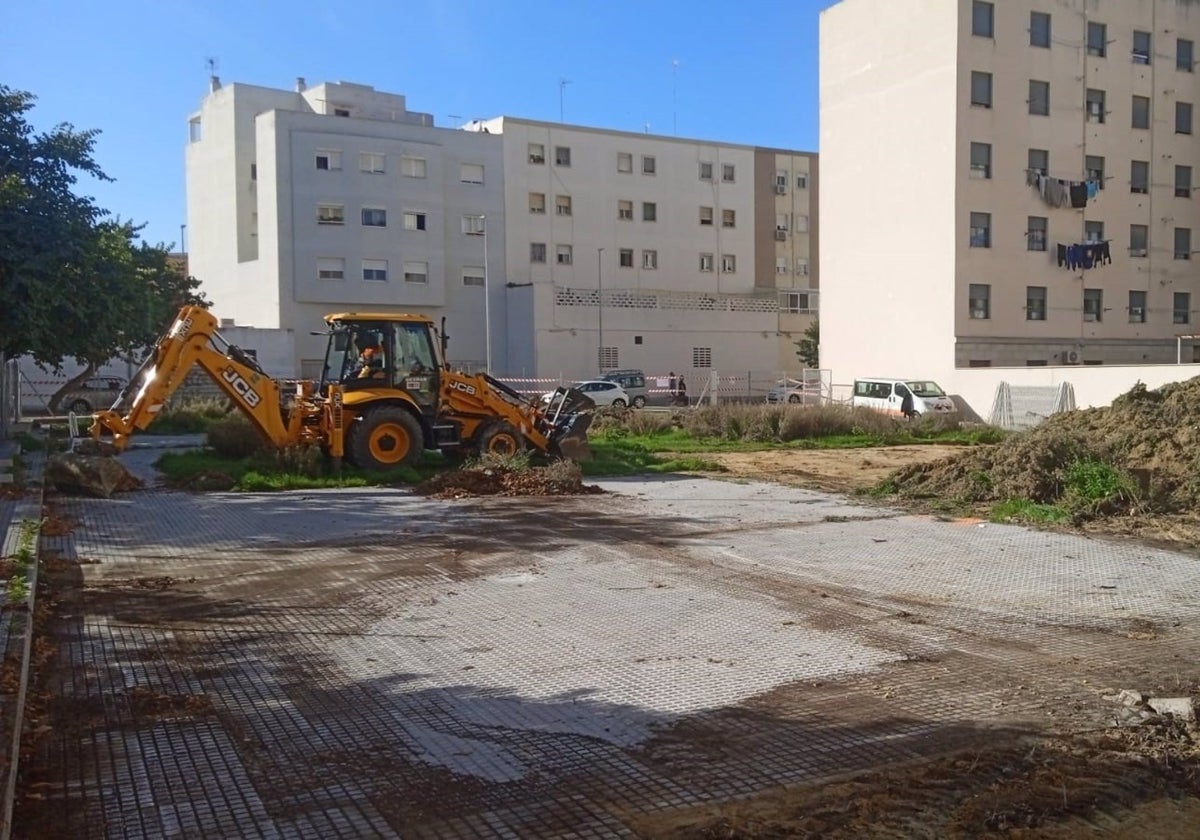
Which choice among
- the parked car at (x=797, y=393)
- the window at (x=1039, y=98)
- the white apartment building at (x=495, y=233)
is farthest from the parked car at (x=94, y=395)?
the window at (x=1039, y=98)

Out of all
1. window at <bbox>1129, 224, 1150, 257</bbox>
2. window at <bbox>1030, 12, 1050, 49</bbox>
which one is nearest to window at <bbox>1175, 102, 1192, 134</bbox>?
window at <bbox>1129, 224, 1150, 257</bbox>

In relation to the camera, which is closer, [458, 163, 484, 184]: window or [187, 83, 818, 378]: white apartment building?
[187, 83, 818, 378]: white apartment building

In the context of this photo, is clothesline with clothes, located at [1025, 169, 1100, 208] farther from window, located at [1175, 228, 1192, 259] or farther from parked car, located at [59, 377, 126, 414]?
parked car, located at [59, 377, 126, 414]

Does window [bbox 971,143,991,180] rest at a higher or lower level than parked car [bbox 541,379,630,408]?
higher

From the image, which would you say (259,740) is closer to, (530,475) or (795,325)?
(530,475)

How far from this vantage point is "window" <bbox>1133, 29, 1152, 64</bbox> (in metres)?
43.6

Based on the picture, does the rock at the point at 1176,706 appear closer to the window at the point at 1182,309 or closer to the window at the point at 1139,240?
the window at the point at 1139,240

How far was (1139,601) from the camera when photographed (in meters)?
8.85

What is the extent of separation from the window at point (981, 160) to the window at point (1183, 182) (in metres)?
10.1

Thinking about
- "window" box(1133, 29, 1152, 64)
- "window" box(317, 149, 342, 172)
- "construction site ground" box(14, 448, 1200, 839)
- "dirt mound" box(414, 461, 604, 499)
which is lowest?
"construction site ground" box(14, 448, 1200, 839)

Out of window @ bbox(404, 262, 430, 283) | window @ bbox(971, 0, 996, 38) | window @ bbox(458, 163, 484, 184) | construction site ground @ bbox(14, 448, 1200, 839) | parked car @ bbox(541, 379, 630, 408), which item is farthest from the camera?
window @ bbox(458, 163, 484, 184)

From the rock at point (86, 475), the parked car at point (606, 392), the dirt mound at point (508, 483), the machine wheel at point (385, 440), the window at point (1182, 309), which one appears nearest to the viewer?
the rock at point (86, 475)

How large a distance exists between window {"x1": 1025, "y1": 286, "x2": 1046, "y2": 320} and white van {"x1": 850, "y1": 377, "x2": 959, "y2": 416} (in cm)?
707

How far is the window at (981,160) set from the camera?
4075cm
